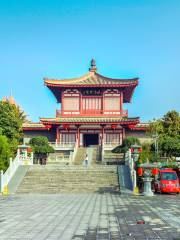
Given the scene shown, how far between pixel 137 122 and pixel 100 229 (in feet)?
113

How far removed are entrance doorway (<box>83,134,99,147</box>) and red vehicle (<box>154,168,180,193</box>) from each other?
22647 mm

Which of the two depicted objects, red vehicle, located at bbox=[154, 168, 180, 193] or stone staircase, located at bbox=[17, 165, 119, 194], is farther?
stone staircase, located at bbox=[17, 165, 119, 194]

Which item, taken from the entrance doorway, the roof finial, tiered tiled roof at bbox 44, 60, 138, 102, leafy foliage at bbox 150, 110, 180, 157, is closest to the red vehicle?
leafy foliage at bbox 150, 110, 180, 157

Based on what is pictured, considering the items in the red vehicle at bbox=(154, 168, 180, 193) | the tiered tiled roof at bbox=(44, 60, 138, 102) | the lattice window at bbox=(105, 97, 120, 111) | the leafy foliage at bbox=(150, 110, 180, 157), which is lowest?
the red vehicle at bbox=(154, 168, 180, 193)

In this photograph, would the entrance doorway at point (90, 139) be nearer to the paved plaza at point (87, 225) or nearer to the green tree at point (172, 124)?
the green tree at point (172, 124)

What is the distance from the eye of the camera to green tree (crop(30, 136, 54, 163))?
1443 inches

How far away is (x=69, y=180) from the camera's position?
81.0ft

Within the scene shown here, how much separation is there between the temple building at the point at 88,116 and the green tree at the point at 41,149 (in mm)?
4573

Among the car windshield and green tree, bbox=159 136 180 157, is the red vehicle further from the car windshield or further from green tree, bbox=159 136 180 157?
green tree, bbox=159 136 180 157

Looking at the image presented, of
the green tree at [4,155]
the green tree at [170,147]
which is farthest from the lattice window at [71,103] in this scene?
the green tree at [4,155]

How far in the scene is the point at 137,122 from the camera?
42.2 meters

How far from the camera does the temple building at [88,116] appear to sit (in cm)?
4325

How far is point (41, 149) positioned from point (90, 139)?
408 inches

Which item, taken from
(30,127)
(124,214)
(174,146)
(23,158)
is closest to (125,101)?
(30,127)
